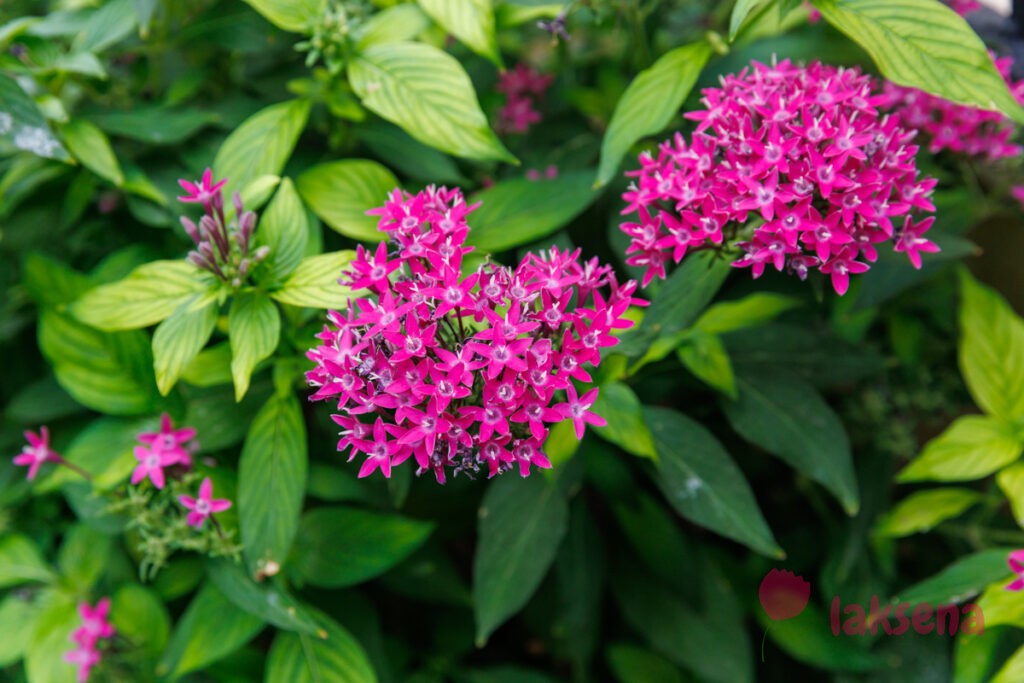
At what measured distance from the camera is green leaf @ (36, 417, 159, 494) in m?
1.03

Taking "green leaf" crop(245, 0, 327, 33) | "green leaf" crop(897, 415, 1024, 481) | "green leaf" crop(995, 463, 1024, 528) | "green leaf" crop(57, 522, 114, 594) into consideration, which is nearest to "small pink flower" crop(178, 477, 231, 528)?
"green leaf" crop(57, 522, 114, 594)

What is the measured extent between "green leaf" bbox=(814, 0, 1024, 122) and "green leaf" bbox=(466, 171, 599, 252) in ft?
1.13

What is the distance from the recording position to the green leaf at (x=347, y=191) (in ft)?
3.25

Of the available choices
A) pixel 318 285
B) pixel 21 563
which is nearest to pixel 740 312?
pixel 318 285

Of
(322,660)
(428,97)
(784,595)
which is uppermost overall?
(428,97)

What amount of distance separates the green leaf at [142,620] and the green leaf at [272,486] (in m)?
0.31

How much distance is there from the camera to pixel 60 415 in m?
1.21

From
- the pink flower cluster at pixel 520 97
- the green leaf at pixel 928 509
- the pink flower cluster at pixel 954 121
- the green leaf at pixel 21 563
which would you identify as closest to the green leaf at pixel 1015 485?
the green leaf at pixel 928 509

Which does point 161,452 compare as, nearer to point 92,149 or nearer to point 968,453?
point 92,149

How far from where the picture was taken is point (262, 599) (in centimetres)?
92

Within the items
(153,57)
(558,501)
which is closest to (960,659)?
(558,501)

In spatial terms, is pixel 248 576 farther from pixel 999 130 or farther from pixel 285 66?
pixel 999 130

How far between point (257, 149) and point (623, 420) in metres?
0.56

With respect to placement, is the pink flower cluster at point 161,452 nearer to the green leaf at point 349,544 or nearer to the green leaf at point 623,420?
the green leaf at point 349,544
